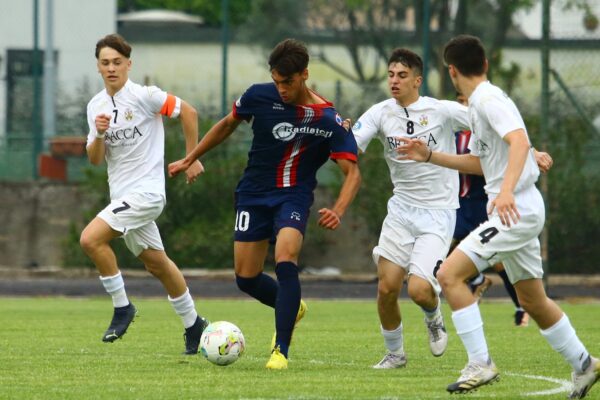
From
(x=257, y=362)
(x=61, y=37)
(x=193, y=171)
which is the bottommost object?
(x=257, y=362)

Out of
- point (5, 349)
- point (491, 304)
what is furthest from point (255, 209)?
point (491, 304)

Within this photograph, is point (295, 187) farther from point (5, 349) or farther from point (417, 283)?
point (5, 349)

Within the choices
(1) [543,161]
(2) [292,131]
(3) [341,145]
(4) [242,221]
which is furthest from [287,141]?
(1) [543,161]

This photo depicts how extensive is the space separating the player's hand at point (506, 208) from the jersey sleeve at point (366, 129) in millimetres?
2557

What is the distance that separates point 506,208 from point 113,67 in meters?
4.34

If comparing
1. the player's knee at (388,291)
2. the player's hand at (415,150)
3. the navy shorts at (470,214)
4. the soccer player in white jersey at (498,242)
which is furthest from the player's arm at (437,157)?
the navy shorts at (470,214)

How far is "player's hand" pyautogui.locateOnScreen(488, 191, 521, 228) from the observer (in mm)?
6949

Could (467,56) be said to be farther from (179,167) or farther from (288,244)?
(179,167)

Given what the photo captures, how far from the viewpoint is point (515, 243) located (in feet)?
23.7

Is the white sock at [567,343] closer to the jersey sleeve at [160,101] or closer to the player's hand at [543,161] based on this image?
the player's hand at [543,161]

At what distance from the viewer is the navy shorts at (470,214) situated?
13.3m

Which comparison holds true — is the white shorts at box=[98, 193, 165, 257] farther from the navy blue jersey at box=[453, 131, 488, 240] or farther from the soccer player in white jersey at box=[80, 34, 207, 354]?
the navy blue jersey at box=[453, 131, 488, 240]

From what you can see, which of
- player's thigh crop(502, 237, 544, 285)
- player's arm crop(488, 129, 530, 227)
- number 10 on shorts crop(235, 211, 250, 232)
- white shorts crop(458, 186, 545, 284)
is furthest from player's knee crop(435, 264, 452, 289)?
number 10 on shorts crop(235, 211, 250, 232)

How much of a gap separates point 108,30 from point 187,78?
9.98 feet
